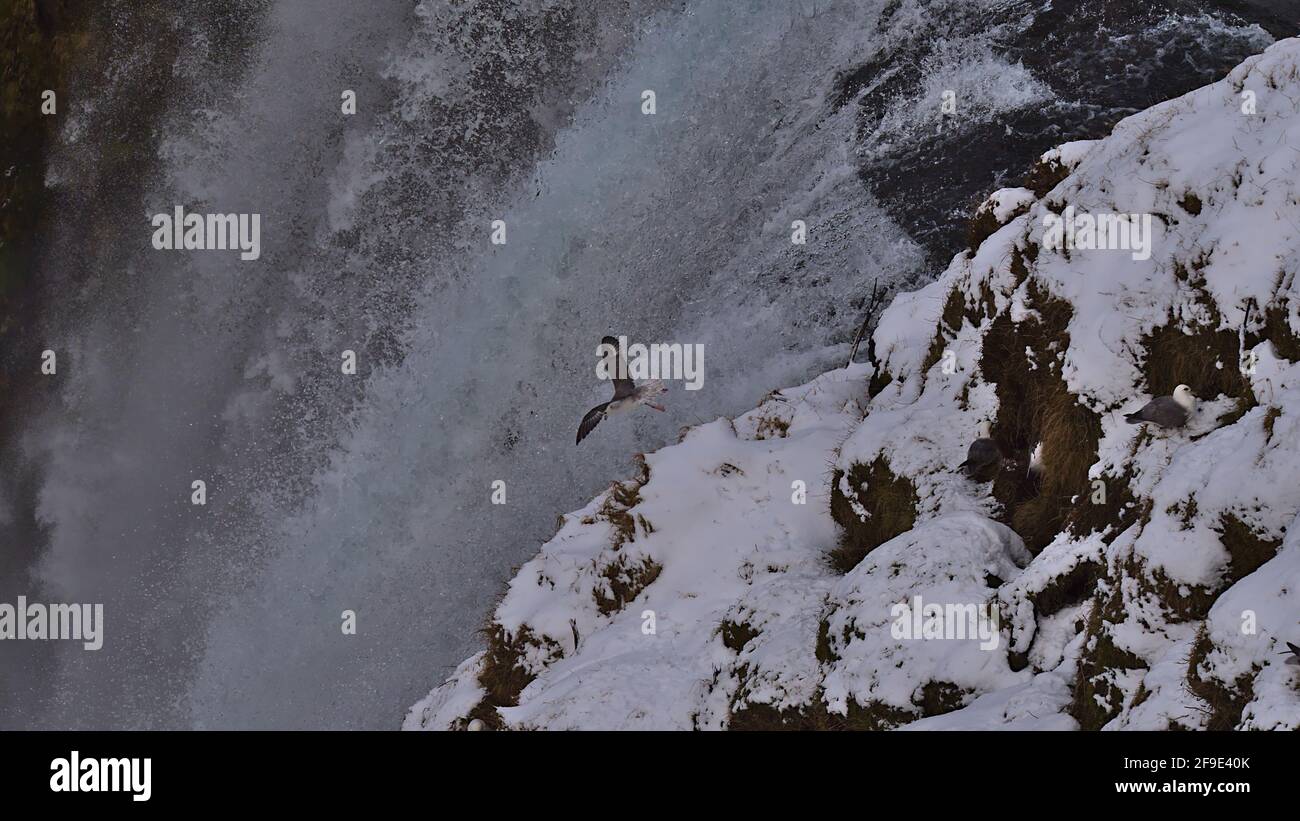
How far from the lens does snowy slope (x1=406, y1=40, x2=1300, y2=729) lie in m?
8.23

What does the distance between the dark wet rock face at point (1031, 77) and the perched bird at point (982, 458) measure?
7.82m

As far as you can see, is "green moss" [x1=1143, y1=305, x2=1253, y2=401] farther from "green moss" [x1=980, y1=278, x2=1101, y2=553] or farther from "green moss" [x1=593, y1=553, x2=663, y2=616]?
"green moss" [x1=593, y1=553, x2=663, y2=616]

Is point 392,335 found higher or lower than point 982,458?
higher

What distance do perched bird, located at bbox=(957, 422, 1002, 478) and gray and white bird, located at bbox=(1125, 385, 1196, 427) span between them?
2.07m

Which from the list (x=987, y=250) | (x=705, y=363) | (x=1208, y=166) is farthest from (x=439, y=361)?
(x=1208, y=166)

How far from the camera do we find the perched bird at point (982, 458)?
11.4m

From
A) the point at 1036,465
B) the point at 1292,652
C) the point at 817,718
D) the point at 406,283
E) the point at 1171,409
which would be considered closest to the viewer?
the point at 1292,652

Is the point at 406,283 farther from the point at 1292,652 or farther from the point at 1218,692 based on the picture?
the point at 1292,652

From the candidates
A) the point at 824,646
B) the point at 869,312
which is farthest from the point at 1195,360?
the point at 869,312

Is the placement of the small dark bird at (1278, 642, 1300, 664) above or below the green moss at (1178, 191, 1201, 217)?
below

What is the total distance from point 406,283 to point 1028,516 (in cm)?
1458

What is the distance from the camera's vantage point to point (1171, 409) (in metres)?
9.34

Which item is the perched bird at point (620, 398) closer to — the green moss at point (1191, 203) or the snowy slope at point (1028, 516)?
the snowy slope at point (1028, 516)

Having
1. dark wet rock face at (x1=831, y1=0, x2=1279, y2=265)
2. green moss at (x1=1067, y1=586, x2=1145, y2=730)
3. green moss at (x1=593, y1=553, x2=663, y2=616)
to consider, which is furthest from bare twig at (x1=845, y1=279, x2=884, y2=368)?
green moss at (x1=1067, y1=586, x2=1145, y2=730)
